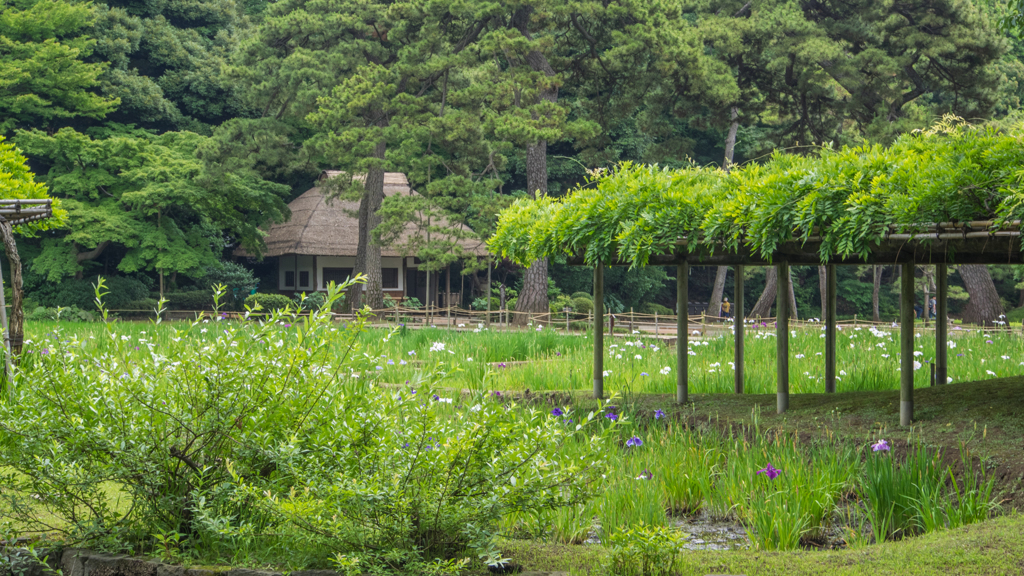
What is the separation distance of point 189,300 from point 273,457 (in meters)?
25.2

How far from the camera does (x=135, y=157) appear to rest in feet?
84.1

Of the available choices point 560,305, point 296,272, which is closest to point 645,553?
point 560,305

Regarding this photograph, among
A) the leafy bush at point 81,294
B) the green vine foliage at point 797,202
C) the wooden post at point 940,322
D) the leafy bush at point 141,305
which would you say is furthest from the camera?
the leafy bush at point 141,305

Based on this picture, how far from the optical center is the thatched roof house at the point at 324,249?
29.8 meters

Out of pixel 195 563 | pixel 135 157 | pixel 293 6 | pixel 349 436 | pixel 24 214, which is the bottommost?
pixel 195 563

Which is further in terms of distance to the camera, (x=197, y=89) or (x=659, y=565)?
(x=197, y=89)

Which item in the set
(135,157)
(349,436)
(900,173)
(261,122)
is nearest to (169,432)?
(349,436)

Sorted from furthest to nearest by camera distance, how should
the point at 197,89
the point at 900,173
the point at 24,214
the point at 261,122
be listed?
the point at 197,89 → the point at 261,122 → the point at 24,214 → the point at 900,173

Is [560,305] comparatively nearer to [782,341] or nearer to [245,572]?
[782,341]

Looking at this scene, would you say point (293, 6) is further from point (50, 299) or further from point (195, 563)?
point (195, 563)

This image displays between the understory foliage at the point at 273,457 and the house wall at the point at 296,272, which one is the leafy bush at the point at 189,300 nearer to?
the house wall at the point at 296,272

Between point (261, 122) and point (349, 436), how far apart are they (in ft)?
74.5

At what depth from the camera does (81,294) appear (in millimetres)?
25359

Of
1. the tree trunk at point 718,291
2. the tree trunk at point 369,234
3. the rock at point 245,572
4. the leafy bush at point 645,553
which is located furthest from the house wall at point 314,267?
the leafy bush at point 645,553
